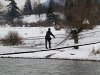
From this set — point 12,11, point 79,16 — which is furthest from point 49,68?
point 12,11

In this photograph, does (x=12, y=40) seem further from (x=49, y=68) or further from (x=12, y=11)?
(x=12, y=11)

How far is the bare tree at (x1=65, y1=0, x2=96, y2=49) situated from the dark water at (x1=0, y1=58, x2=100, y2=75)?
5.51 metres

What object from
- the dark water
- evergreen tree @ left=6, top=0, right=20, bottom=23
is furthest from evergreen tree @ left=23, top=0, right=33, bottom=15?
the dark water

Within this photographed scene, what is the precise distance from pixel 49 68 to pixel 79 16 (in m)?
9.11

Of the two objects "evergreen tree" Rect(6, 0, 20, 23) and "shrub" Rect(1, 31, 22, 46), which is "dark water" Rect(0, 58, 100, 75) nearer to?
"shrub" Rect(1, 31, 22, 46)

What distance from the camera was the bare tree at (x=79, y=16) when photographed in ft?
89.1

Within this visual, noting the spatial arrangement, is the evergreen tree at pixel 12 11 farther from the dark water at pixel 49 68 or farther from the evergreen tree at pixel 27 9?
the dark water at pixel 49 68

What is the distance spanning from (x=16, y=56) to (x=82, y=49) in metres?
4.70

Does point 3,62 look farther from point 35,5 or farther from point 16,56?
point 35,5

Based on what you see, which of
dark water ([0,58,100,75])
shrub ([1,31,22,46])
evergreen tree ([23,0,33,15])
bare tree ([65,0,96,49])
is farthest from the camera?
evergreen tree ([23,0,33,15])

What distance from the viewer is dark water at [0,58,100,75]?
17312 mm

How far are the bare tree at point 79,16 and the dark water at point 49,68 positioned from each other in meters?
5.51

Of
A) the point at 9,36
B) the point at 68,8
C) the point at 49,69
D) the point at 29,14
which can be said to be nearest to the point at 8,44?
the point at 9,36

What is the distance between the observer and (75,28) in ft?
90.2
